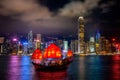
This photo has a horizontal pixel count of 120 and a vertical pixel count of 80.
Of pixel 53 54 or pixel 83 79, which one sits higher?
pixel 53 54

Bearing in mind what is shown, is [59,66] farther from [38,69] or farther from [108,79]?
[108,79]

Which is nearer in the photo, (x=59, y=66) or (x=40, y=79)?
(x=40, y=79)

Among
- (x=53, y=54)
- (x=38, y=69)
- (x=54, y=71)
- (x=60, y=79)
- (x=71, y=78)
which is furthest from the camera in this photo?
(x=53, y=54)

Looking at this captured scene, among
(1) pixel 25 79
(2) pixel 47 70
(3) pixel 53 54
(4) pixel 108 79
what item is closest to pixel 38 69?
(2) pixel 47 70

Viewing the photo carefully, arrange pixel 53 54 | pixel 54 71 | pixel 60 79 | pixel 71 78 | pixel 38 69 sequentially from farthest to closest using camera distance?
1. pixel 53 54
2. pixel 38 69
3. pixel 54 71
4. pixel 71 78
5. pixel 60 79

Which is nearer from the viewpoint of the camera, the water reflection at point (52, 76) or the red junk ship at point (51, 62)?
the water reflection at point (52, 76)

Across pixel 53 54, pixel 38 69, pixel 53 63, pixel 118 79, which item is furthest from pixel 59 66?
pixel 118 79

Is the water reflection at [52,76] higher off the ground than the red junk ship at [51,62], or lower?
lower

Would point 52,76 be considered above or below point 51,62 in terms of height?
below

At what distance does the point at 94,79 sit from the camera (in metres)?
75.3

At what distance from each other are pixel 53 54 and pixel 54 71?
2169 centimetres

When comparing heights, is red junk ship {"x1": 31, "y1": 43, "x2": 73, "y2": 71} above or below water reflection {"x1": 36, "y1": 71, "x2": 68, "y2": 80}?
above

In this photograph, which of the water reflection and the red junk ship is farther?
the red junk ship

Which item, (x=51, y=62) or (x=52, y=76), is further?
(x=51, y=62)
